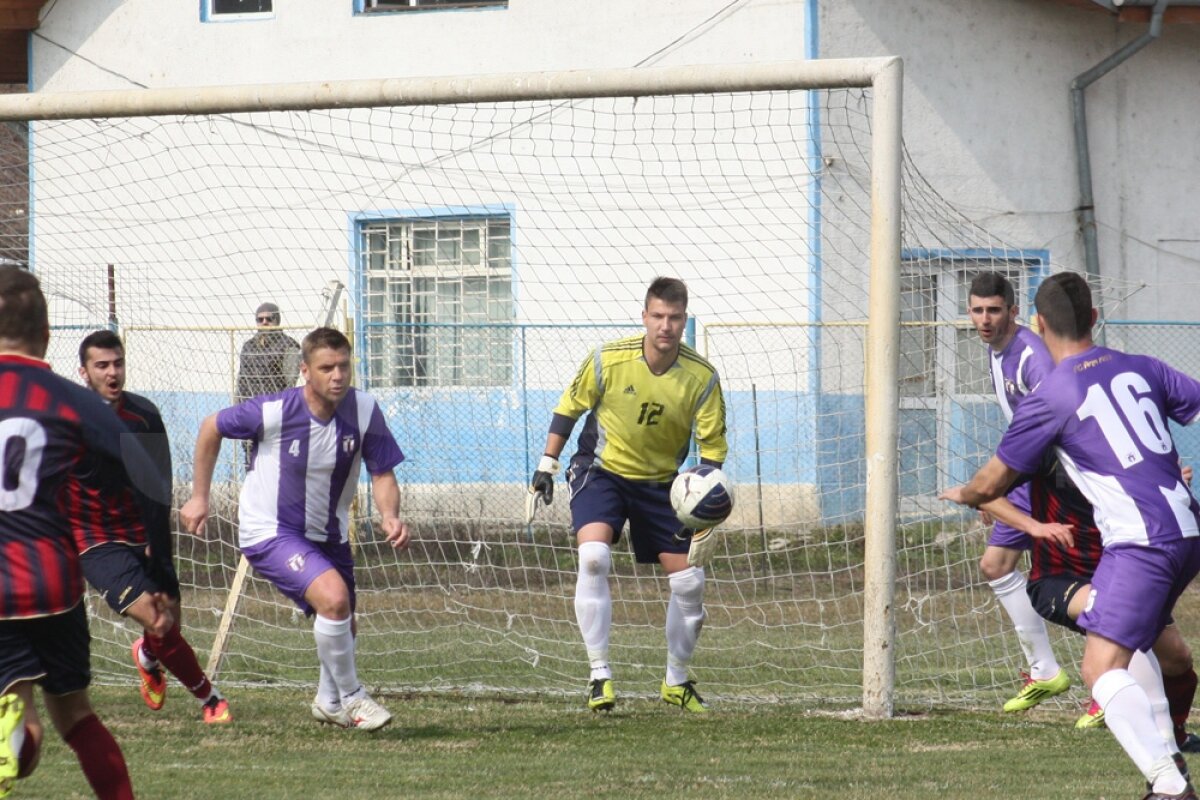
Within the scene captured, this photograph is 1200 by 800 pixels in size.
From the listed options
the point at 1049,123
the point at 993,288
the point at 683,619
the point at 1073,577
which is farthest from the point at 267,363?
the point at 1049,123

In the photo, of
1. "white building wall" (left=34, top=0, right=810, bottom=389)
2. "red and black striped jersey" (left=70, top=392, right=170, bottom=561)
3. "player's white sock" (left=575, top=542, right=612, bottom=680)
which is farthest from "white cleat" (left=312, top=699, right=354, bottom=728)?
"white building wall" (left=34, top=0, right=810, bottom=389)

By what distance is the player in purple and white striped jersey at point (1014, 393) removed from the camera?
6883mm

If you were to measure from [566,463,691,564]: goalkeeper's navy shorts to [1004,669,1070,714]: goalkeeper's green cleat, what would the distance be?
5.34 ft

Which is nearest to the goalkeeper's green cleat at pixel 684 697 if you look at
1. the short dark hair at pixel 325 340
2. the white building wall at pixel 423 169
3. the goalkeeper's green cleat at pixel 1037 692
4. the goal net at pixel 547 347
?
the goal net at pixel 547 347

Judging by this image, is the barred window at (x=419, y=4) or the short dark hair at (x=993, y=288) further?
the barred window at (x=419, y=4)

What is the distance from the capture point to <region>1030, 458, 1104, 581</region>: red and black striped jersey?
→ 5.75 metres

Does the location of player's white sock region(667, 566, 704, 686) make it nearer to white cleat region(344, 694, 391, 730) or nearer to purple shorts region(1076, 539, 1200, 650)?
white cleat region(344, 694, 391, 730)

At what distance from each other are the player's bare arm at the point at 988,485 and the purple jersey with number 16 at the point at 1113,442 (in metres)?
0.04

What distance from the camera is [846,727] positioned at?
6.59 m

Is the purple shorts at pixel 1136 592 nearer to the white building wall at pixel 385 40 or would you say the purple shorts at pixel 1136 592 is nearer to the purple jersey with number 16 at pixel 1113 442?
the purple jersey with number 16 at pixel 1113 442

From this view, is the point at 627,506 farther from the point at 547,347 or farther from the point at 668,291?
the point at 547,347

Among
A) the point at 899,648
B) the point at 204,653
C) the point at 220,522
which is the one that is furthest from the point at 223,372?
the point at 899,648

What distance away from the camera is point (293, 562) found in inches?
255

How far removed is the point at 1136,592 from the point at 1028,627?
2.50 metres
